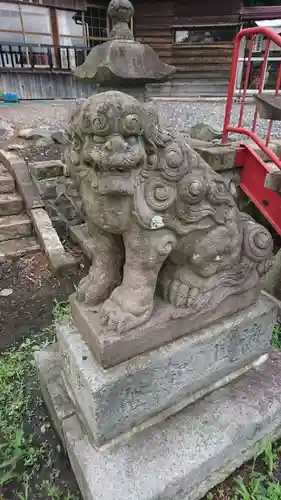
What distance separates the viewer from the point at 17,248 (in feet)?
13.3

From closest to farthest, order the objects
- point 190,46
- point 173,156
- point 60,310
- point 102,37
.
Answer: point 173,156 → point 60,310 → point 190,46 → point 102,37

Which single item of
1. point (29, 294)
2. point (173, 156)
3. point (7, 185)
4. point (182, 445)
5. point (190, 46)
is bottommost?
point (29, 294)

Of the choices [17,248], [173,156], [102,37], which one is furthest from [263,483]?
[102,37]

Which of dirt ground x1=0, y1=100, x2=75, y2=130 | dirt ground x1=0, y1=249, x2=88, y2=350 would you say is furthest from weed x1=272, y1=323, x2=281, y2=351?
dirt ground x1=0, y1=100, x2=75, y2=130

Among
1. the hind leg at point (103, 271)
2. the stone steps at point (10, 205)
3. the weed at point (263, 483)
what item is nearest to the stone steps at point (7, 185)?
the stone steps at point (10, 205)

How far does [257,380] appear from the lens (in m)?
2.00

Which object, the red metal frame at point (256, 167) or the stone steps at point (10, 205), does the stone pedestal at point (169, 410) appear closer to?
the red metal frame at point (256, 167)

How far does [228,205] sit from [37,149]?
5.16m

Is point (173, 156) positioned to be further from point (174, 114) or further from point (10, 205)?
point (174, 114)

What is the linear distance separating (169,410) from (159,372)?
29 centimetres

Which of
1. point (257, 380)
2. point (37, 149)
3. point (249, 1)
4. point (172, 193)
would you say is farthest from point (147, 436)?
point (249, 1)

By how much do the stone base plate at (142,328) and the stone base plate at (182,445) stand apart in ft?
1.47

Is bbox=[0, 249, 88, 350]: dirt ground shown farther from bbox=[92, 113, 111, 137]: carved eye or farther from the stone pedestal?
bbox=[92, 113, 111, 137]: carved eye

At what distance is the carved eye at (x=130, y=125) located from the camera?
1212 mm
